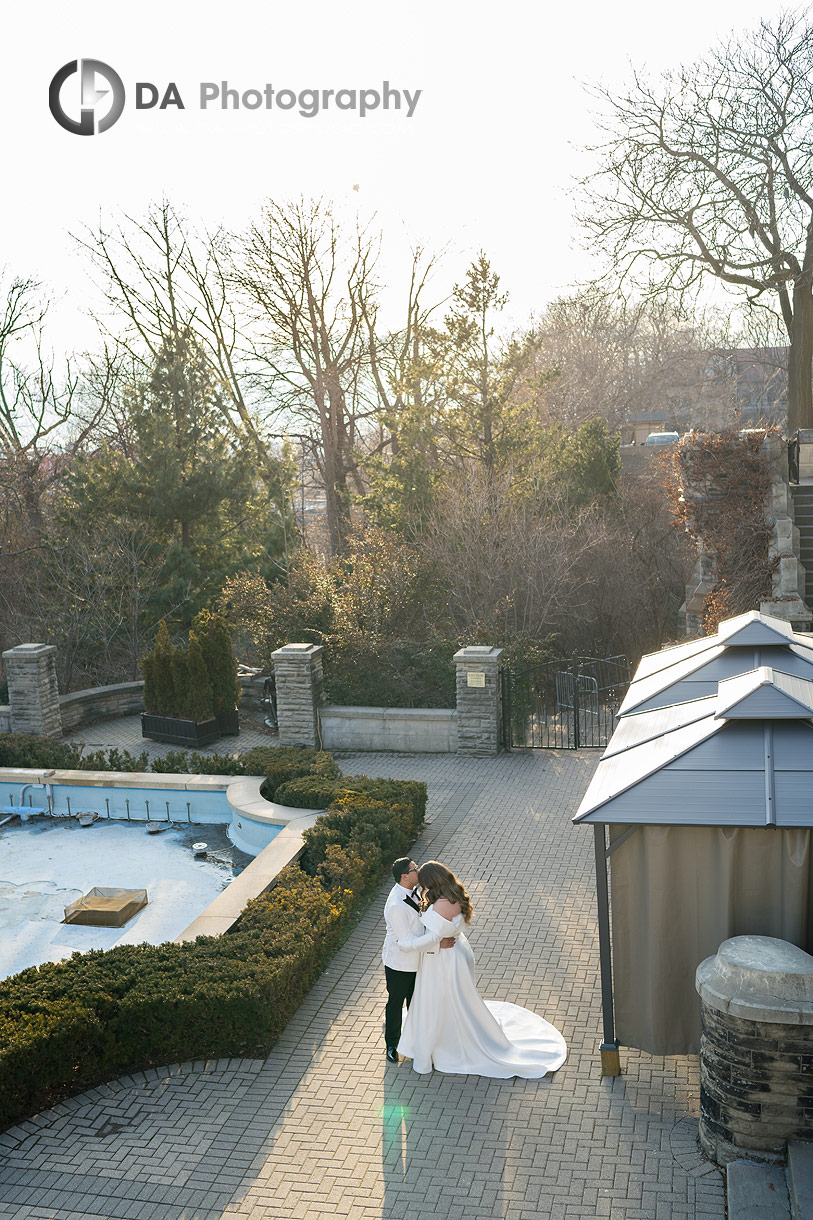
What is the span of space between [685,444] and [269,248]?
1974 centimetres

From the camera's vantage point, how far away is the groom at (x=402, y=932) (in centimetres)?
642

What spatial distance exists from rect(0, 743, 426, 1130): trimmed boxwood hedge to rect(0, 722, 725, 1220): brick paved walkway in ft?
0.53

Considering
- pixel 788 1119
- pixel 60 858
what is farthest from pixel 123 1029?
pixel 60 858

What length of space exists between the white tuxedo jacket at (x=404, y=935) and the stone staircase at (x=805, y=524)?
13162mm

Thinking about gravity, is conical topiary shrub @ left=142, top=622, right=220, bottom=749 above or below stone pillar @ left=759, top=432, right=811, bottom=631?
below

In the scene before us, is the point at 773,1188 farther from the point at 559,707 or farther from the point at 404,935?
the point at 559,707

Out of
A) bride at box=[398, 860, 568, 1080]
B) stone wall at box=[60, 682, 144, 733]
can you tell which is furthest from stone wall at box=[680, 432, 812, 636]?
stone wall at box=[60, 682, 144, 733]

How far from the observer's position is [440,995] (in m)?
6.48

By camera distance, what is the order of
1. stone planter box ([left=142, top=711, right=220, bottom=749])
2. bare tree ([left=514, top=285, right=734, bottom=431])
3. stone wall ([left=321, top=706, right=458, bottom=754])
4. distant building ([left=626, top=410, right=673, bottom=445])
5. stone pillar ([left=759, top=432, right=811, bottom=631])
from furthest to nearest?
distant building ([left=626, top=410, right=673, bottom=445])
bare tree ([left=514, top=285, right=734, bottom=431])
stone planter box ([left=142, top=711, right=220, bottom=749])
stone pillar ([left=759, top=432, right=811, bottom=631])
stone wall ([left=321, top=706, right=458, bottom=754])

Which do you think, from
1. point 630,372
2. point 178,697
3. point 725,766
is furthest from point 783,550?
point 630,372

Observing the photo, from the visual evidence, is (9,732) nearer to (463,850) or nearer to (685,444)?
(463,850)

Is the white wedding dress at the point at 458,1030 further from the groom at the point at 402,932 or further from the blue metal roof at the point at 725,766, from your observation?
the blue metal roof at the point at 725,766

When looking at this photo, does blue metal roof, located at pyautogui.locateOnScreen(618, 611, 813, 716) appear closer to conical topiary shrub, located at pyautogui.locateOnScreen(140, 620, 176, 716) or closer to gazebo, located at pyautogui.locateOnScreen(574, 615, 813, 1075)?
gazebo, located at pyautogui.locateOnScreen(574, 615, 813, 1075)

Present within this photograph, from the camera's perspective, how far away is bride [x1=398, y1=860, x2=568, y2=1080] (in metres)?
6.32
